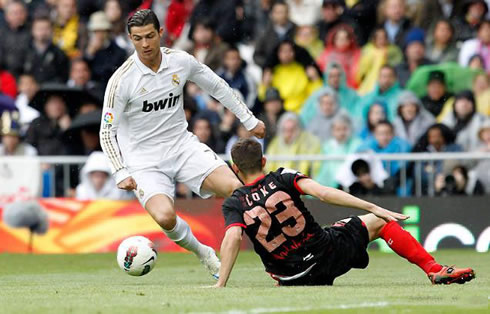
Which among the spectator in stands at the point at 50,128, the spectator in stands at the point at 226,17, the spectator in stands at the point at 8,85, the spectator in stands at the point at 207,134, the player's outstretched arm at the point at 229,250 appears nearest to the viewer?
the player's outstretched arm at the point at 229,250

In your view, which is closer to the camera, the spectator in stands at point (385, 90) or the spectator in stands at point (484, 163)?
the spectator in stands at point (484, 163)

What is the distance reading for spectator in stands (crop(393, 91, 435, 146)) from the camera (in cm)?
1718

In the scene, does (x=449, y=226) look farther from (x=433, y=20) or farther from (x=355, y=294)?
(x=355, y=294)

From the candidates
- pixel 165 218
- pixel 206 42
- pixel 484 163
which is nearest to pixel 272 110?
pixel 206 42

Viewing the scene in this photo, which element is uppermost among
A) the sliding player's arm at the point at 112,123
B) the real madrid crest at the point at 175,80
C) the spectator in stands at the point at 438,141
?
the real madrid crest at the point at 175,80

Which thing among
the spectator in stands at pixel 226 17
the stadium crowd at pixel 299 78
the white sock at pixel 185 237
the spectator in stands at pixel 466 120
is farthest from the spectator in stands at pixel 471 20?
the white sock at pixel 185 237

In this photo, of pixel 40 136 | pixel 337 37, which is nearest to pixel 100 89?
pixel 40 136

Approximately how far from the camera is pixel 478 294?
873cm

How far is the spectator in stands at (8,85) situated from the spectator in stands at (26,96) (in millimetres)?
194

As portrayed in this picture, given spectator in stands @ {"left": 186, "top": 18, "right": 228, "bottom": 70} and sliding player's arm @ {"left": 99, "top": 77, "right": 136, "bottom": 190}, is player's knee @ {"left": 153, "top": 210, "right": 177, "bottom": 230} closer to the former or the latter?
sliding player's arm @ {"left": 99, "top": 77, "right": 136, "bottom": 190}

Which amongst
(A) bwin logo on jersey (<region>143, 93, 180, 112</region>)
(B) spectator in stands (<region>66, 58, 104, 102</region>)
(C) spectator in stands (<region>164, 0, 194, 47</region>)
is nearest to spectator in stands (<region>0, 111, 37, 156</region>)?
(B) spectator in stands (<region>66, 58, 104, 102</region>)

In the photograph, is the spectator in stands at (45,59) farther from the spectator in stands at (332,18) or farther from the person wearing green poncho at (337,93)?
the person wearing green poncho at (337,93)

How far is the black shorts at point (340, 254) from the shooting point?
9.66 metres

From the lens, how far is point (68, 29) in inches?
838
